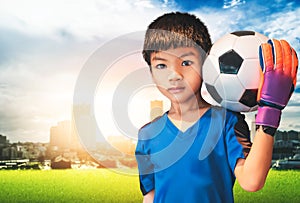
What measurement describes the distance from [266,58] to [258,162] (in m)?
0.50

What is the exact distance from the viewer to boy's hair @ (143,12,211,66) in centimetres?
256

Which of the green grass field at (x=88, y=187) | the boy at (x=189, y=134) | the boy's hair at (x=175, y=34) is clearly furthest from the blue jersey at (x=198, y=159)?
the green grass field at (x=88, y=187)

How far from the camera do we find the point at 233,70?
247cm

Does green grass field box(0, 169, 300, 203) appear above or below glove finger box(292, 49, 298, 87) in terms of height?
below

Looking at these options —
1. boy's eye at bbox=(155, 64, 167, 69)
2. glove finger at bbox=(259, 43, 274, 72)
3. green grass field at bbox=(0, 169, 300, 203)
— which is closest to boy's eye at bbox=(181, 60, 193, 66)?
boy's eye at bbox=(155, 64, 167, 69)

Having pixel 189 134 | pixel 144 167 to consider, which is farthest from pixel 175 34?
pixel 144 167

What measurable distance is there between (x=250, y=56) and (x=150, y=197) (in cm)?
110

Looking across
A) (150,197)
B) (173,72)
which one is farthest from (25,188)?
(173,72)

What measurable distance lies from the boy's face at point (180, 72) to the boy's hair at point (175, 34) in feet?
0.14

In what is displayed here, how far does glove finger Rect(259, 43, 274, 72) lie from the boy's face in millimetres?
444

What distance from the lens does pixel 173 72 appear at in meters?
2.52

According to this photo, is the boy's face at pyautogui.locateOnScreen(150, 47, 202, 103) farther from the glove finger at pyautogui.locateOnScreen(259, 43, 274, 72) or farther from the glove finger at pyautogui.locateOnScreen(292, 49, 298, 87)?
the glove finger at pyautogui.locateOnScreen(292, 49, 298, 87)

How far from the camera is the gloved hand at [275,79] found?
6.91ft

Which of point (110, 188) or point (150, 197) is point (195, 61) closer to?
point (150, 197)
